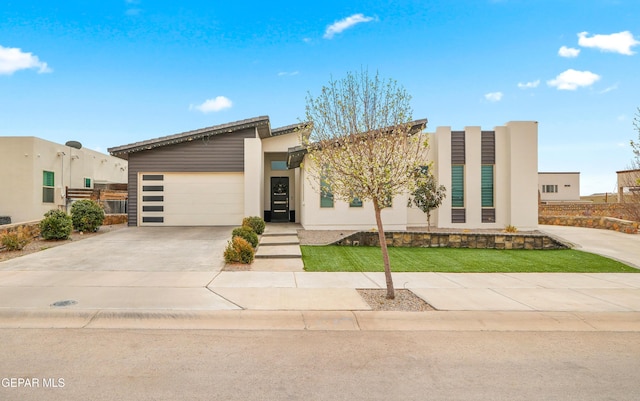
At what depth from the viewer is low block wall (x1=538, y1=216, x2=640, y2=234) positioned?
17531mm

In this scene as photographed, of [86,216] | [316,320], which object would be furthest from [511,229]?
[86,216]

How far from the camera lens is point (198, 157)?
16844 millimetres

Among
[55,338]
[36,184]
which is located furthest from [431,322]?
[36,184]

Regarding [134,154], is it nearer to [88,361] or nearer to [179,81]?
[179,81]

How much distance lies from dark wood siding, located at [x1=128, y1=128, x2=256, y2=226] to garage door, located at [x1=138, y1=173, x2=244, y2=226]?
0.87ft

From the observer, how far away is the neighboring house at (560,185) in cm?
4316

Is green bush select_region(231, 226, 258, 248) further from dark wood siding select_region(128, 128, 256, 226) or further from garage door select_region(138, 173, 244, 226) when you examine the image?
dark wood siding select_region(128, 128, 256, 226)

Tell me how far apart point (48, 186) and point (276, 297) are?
65.0 ft

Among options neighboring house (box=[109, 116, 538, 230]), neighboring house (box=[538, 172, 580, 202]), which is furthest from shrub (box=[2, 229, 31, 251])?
neighboring house (box=[538, 172, 580, 202])

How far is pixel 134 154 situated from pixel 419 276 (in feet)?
46.3

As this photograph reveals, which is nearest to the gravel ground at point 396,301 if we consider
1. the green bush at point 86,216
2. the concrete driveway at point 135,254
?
the concrete driveway at point 135,254

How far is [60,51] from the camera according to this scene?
52.4 ft

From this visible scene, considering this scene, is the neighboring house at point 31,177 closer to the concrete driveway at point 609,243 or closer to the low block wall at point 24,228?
the low block wall at point 24,228

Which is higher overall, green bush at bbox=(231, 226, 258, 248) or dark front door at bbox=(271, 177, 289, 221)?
dark front door at bbox=(271, 177, 289, 221)
